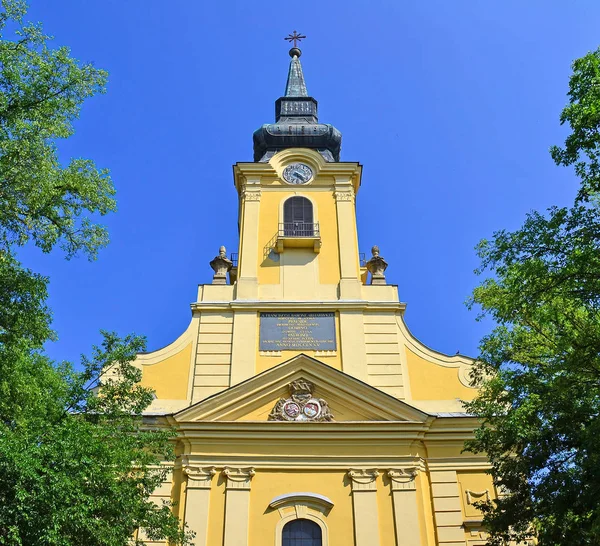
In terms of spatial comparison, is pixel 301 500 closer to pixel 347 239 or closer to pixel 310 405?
pixel 310 405

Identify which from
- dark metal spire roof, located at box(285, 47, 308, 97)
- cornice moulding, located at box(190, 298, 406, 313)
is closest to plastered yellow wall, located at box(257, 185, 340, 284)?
cornice moulding, located at box(190, 298, 406, 313)

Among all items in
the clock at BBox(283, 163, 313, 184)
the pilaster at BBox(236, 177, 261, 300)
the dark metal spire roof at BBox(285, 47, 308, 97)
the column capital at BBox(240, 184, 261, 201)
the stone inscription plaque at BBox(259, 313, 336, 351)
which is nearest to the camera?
the stone inscription plaque at BBox(259, 313, 336, 351)

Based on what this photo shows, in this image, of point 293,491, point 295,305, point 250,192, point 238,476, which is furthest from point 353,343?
point 250,192

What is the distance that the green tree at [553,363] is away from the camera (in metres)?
9.51

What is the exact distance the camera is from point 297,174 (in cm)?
2256

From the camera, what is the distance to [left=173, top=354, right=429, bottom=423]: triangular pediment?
1703cm

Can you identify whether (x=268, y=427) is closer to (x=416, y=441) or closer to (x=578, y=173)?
(x=416, y=441)

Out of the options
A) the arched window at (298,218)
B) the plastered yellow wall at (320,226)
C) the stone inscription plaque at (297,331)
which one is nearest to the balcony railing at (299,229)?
the arched window at (298,218)

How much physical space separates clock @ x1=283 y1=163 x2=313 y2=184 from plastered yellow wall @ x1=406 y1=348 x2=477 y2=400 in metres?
7.24

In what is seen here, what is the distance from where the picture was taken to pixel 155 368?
60.4 ft

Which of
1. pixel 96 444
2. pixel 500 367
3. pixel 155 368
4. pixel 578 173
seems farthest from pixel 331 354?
pixel 578 173

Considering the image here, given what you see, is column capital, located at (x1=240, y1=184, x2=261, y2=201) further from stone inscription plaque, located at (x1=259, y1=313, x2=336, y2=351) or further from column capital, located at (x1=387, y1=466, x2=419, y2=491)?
column capital, located at (x1=387, y1=466, x2=419, y2=491)

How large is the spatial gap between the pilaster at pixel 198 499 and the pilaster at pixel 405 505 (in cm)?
451

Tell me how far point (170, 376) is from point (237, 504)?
4170 millimetres
